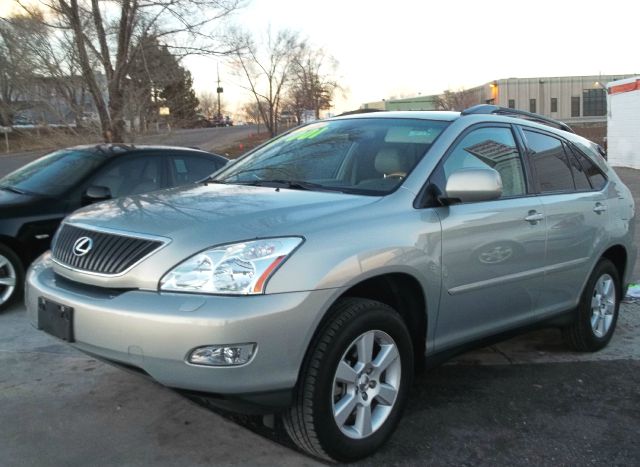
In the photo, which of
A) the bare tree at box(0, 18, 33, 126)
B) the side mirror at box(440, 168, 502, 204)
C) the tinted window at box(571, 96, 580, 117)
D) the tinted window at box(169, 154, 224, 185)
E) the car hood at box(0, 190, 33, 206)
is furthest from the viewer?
the tinted window at box(571, 96, 580, 117)

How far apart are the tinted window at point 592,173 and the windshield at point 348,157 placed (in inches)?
64.3

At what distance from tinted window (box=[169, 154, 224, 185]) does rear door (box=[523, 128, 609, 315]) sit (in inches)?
151

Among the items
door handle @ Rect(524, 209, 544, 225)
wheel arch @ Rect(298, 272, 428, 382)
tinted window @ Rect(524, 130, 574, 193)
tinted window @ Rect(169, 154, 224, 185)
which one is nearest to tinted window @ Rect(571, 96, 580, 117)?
tinted window @ Rect(169, 154, 224, 185)

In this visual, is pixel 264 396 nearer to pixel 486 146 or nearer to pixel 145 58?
pixel 486 146

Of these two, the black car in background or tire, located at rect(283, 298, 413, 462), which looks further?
the black car in background

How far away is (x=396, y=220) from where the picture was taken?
3256mm

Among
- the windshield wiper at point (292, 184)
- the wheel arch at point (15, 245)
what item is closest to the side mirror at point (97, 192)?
the wheel arch at point (15, 245)

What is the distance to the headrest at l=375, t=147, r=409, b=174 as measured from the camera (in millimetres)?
3672

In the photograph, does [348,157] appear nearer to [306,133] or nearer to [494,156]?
[306,133]

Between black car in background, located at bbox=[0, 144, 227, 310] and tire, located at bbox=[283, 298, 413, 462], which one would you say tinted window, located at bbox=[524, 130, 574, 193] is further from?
black car in background, located at bbox=[0, 144, 227, 310]

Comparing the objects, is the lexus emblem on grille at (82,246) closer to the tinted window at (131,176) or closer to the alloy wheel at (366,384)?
the alloy wheel at (366,384)

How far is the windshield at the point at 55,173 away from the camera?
20.4 feet

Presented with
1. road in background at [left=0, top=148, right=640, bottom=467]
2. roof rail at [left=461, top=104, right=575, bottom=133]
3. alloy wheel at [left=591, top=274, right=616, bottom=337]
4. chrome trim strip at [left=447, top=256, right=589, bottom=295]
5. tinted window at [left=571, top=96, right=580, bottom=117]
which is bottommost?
road in background at [left=0, top=148, right=640, bottom=467]

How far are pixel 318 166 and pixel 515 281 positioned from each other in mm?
1420
